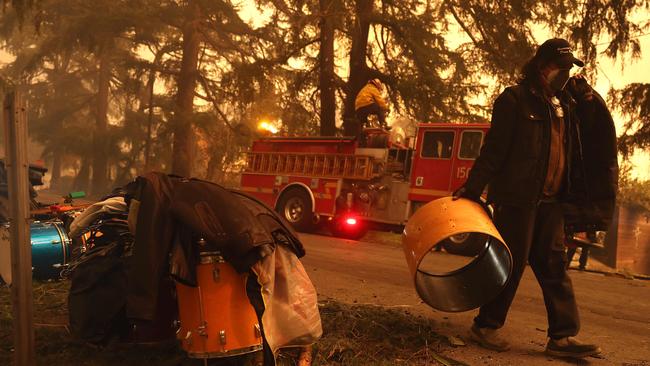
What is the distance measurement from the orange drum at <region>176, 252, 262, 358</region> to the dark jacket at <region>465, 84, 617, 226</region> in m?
1.74

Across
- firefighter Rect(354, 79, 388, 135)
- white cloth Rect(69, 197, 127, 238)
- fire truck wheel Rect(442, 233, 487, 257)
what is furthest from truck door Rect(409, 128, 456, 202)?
white cloth Rect(69, 197, 127, 238)

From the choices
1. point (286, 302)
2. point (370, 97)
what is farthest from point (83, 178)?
point (286, 302)

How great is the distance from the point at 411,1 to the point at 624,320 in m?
11.9

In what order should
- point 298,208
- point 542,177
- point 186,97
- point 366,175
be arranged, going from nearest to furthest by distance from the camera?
point 542,177
point 366,175
point 298,208
point 186,97

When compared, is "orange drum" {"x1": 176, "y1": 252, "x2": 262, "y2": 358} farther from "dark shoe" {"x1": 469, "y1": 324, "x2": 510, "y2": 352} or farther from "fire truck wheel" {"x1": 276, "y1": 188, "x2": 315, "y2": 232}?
"fire truck wheel" {"x1": 276, "y1": 188, "x2": 315, "y2": 232}

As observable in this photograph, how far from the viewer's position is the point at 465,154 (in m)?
10.5

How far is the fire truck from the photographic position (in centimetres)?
1069

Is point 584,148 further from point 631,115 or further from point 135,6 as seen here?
point 135,6

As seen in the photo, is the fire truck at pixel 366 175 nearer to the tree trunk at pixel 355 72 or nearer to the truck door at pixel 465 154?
the truck door at pixel 465 154

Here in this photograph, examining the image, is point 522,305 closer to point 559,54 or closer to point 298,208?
point 559,54

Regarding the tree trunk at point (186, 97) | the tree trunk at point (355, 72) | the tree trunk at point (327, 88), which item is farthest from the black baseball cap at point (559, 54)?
the tree trunk at point (186, 97)

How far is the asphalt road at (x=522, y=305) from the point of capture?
348 centimetres

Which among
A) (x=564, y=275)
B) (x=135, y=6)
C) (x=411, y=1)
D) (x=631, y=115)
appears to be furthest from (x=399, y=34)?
(x=564, y=275)

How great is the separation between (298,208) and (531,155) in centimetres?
936
